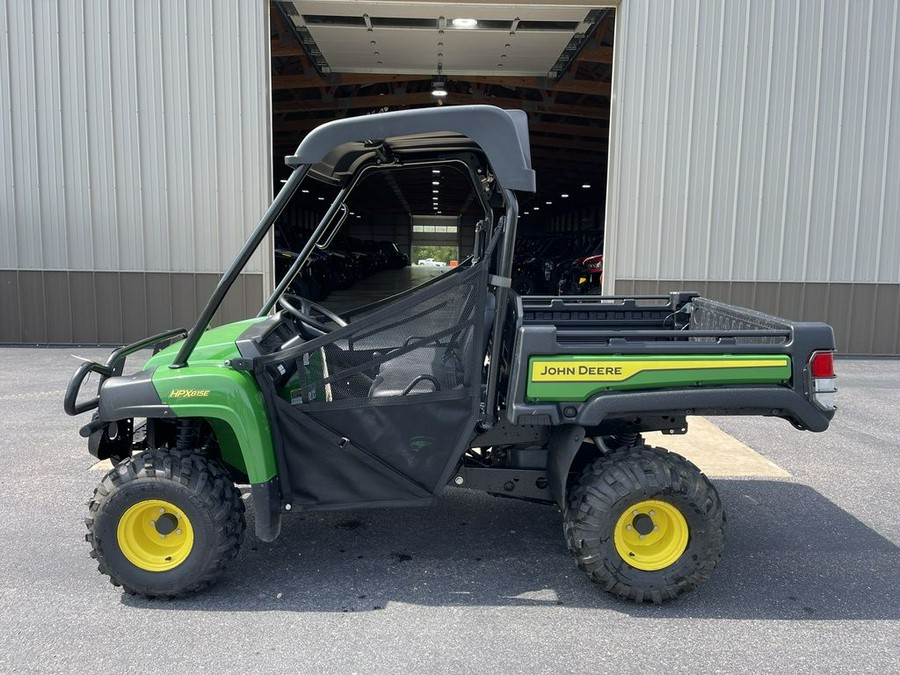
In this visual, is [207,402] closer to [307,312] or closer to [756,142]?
[307,312]

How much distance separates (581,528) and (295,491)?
129 centimetres

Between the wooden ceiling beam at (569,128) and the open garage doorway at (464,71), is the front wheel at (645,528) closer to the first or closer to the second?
the open garage doorway at (464,71)

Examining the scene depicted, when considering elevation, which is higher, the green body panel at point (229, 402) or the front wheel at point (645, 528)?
the green body panel at point (229, 402)

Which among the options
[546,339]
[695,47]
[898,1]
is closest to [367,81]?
[695,47]

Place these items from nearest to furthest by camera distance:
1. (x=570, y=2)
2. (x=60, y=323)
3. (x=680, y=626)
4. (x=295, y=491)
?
(x=680, y=626), (x=295, y=491), (x=570, y=2), (x=60, y=323)

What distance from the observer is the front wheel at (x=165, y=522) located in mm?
3092

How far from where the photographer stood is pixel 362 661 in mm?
2744

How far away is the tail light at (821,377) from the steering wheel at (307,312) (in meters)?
2.16

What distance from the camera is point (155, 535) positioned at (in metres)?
3.22

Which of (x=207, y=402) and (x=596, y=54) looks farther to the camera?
(x=596, y=54)

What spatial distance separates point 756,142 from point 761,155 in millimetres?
183

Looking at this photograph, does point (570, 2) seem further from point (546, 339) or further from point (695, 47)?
point (546, 339)

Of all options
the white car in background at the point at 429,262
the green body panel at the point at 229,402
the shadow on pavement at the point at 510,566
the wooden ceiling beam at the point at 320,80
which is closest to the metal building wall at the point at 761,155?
the wooden ceiling beam at the point at 320,80

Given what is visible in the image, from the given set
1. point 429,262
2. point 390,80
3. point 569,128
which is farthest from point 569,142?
point 429,262
